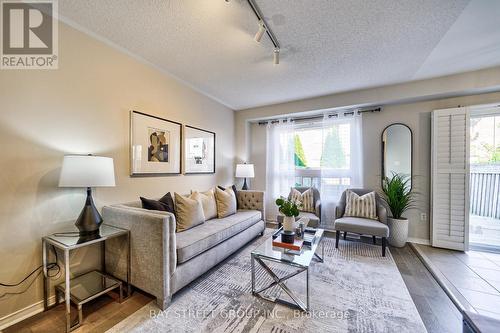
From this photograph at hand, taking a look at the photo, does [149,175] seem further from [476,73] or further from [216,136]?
[476,73]

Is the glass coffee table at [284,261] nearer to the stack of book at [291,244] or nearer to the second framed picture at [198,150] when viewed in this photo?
the stack of book at [291,244]

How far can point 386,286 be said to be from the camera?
1.96 meters

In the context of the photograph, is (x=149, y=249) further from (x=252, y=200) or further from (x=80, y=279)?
(x=252, y=200)

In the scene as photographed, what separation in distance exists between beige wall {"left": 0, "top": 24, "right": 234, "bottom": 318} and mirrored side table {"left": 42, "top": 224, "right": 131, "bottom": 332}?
0.09 metres

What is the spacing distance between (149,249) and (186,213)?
0.69 metres

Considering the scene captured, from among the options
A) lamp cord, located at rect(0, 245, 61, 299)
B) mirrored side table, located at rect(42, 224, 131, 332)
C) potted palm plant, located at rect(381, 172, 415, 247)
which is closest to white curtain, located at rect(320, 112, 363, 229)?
potted palm plant, located at rect(381, 172, 415, 247)

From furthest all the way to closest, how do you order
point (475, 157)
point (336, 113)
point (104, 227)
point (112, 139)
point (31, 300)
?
1. point (336, 113)
2. point (475, 157)
3. point (112, 139)
4. point (104, 227)
5. point (31, 300)

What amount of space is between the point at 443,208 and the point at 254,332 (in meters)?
3.28

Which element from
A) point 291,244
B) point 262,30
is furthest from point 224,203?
point 262,30

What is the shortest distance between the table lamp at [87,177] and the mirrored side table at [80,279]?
4.4 inches

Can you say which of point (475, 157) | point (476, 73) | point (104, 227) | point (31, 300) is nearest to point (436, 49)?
point (476, 73)

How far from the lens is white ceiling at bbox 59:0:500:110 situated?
5.32 ft

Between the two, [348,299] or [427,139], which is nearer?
[348,299]

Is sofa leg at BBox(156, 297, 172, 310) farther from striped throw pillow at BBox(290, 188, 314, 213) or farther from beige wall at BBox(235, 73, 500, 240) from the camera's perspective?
beige wall at BBox(235, 73, 500, 240)
